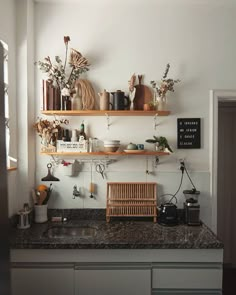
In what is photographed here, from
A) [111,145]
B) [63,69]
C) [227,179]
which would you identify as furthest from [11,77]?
[227,179]

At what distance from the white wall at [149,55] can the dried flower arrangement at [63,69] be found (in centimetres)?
9

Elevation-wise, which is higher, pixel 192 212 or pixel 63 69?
pixel 63 69

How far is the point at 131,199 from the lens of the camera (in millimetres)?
2119

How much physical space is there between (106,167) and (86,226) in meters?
0.54

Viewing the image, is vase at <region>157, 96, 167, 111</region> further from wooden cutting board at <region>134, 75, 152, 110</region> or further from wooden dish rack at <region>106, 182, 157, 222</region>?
wooden dish rack at <region>106, 182, 157, 222</region>

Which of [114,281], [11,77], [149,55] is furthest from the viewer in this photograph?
[149,55]

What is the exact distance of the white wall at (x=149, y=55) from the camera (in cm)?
215

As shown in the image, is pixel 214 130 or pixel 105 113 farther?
pixel 214 130

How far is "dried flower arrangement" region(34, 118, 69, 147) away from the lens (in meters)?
2.06

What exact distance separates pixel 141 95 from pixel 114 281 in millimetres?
1487

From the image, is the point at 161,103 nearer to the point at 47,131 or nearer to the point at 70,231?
the point at 47,131

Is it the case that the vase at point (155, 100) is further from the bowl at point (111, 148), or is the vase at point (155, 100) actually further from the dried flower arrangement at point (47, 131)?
the dried flower arrangement at point (47, 131)

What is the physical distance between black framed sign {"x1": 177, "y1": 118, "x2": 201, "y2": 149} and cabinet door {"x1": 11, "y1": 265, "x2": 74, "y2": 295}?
1.37 m

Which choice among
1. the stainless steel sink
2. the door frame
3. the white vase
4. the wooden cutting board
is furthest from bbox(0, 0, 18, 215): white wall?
the door frame
